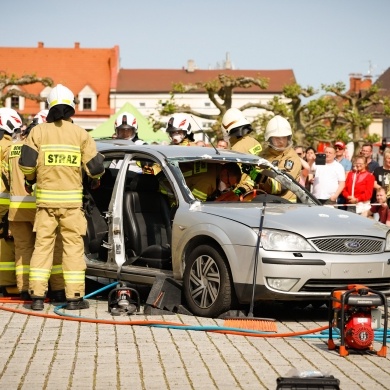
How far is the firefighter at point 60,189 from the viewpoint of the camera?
10758mm

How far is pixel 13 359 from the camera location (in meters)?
8.07

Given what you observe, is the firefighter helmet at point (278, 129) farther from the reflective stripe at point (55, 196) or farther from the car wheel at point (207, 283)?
the reflective stripe at point (55, 196)

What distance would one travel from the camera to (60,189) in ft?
35.4

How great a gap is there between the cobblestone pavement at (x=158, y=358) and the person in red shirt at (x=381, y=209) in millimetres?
6400

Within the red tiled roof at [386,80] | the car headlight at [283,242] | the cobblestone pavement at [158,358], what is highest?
the red tiled roof at [386,80]

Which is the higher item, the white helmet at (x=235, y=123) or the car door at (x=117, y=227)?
the white helmet at (x=235, y=123)

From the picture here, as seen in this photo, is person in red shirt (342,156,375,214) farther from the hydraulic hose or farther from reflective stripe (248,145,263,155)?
the hydraulic hose

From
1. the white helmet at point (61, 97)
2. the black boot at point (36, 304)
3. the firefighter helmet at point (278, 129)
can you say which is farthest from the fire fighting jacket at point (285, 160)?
the black boot at point (36, 304)

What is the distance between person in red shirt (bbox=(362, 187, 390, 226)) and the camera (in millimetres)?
16453

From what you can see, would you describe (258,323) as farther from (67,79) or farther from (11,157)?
(67,79)

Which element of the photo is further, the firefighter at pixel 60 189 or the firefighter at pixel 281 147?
the firefighter at pixel 281 147

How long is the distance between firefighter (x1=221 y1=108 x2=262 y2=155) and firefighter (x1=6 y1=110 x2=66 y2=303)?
276 cm

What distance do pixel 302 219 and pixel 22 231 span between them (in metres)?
3.06

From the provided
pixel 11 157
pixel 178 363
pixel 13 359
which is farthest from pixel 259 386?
pixel 11 157
